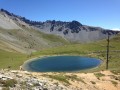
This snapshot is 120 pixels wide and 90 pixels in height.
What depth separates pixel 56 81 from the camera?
39281 millimetres

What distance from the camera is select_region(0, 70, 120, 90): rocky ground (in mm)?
31383

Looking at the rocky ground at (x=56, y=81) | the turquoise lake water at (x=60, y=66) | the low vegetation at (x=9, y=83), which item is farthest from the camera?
the turquoise lake water at (x=60, y=66)

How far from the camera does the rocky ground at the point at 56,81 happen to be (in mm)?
31383

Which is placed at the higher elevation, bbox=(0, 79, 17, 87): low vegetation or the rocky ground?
bbox=(0, 79, 17, 87): low vegetation

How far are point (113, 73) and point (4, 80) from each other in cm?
3443

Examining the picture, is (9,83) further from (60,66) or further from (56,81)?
(60,66)

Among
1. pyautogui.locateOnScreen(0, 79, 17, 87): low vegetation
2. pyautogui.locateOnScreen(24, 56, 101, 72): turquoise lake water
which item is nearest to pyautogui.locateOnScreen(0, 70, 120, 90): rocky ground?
pyautogui.locateOnScreen(0, 79, 17, 87): low vegetation

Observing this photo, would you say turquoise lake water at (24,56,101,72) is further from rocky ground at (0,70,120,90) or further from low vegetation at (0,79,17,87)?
low vegetation at (0,79,17,87)

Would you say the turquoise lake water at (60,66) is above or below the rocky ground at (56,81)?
below

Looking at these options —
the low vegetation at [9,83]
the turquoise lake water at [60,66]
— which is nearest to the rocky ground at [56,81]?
the low vegetation at [9,83]

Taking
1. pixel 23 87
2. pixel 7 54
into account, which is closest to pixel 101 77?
pixel 23 87

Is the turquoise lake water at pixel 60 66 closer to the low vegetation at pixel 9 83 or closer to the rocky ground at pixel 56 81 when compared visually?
the rocky ground at pixel 56 81

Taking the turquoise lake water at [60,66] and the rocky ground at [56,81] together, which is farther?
the turquoise lake water at [60,66]

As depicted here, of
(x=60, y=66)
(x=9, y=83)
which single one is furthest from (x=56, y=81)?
(x=60, y=66)
